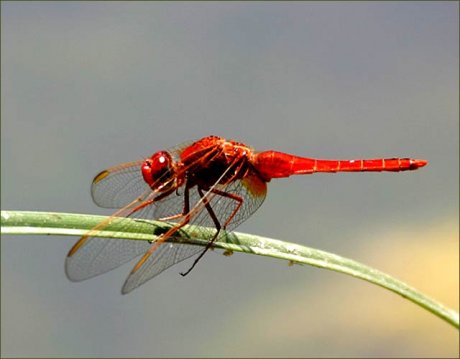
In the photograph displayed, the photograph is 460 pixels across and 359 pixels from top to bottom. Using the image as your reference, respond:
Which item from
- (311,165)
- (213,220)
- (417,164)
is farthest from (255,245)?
(417,164)

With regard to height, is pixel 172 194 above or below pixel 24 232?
above

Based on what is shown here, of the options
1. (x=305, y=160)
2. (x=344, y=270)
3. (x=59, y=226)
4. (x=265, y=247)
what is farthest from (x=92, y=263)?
(x=305, y=160)

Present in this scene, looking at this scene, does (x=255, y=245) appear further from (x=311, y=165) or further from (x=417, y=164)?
(x=417, y=164)

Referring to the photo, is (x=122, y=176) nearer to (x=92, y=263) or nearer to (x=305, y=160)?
(x=92, y=263)

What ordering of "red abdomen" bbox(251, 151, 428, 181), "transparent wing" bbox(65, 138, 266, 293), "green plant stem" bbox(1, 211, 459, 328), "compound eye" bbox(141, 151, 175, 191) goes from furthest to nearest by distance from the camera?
"red abdomen" bbox(251, 151, 428, 181) < "compound eye" bbox(141, 151, 175, 191) < "transparent wing" bbox(65, 138, 266, 293) < "green plant stem" bbox(1, 211, 459, 328)

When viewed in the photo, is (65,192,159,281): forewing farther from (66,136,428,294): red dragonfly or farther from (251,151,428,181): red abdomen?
(251,151,428,181): red abdomen

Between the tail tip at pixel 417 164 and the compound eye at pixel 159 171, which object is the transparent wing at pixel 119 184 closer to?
the compound eye at pixel 159 171

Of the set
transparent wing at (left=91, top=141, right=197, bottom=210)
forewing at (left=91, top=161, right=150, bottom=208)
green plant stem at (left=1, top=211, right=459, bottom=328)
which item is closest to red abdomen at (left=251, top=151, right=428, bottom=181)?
transparent wing at (left=91, top=141, right=197, bottom=210)

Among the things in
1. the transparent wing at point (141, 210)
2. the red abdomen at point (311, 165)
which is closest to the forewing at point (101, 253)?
the transparent wing at point (141, 210)
